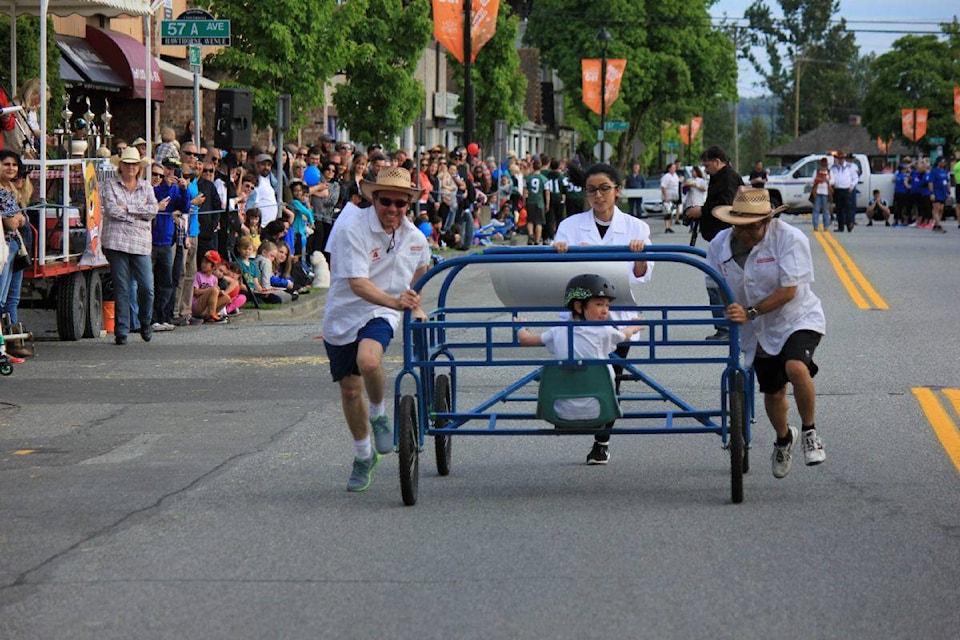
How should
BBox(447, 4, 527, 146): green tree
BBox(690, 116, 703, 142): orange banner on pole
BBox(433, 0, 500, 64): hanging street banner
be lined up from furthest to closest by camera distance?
BBox(690, 116, 703, 142): orange banner on pole
BBox(447, 4, 527, 146): green tree
BBox(433, 0, 500, 64): hanging street banner

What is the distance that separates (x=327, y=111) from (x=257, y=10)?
18.2m

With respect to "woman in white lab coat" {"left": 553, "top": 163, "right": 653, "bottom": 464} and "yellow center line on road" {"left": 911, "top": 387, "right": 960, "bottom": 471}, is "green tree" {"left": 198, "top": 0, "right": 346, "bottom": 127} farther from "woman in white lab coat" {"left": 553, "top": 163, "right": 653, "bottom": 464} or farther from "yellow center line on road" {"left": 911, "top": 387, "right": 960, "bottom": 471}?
"woman in white lab coat" {"left": 553, "top": 163, "right": 653, "bottom": 464}

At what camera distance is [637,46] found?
79000 mm

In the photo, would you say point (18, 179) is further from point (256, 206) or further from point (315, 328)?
point (256, 206)

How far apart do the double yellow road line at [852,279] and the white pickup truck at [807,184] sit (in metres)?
18.5

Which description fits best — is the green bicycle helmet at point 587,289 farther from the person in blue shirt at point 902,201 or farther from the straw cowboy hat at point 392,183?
the person in blue shirt at point 902,201

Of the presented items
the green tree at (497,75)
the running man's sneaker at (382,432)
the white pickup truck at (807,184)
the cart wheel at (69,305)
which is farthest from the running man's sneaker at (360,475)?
the white pickup truck at (807,184)

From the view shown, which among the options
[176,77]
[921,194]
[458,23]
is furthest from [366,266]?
[921,194]

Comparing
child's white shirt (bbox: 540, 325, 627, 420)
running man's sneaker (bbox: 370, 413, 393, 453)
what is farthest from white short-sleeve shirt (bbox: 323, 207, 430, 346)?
child's white shirt (bbox: 540, 325, 627, 420)

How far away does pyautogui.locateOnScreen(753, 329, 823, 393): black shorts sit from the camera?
8.83 m

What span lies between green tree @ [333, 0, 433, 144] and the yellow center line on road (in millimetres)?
24906

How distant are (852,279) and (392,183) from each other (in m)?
17.2

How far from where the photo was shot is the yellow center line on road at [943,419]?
10.2 m

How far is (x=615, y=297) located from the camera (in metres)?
8.84
